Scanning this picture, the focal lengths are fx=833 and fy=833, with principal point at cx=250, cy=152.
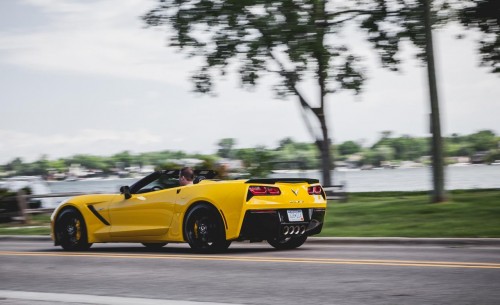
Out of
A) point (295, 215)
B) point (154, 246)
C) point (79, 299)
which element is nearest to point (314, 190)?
point (295, 215)

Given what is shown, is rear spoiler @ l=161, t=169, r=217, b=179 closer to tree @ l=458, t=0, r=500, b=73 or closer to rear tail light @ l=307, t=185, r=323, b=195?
rear tail light @ l=307, t=185, r=323, b=195

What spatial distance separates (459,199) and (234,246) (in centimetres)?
1008

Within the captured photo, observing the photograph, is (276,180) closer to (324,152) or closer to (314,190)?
(314,190)

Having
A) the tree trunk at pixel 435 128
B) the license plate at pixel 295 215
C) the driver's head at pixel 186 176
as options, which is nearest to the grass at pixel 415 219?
the tree trunk at pixel 435 128

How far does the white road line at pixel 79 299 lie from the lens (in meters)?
7.46

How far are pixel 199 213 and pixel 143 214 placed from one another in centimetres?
120

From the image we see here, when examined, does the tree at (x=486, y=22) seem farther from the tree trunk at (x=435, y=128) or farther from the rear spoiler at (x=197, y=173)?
the rear spoiler at (x=197, y=173)

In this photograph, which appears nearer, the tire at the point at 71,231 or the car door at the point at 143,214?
the car door at the point at 143,214

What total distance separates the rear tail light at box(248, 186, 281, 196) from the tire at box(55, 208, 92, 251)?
338cm

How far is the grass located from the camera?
15.7 m

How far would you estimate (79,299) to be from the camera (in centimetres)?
790

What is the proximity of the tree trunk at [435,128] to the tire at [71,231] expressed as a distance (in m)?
11.0

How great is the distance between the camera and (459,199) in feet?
74.5

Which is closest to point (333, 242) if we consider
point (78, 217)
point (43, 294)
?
point (78, 217)
